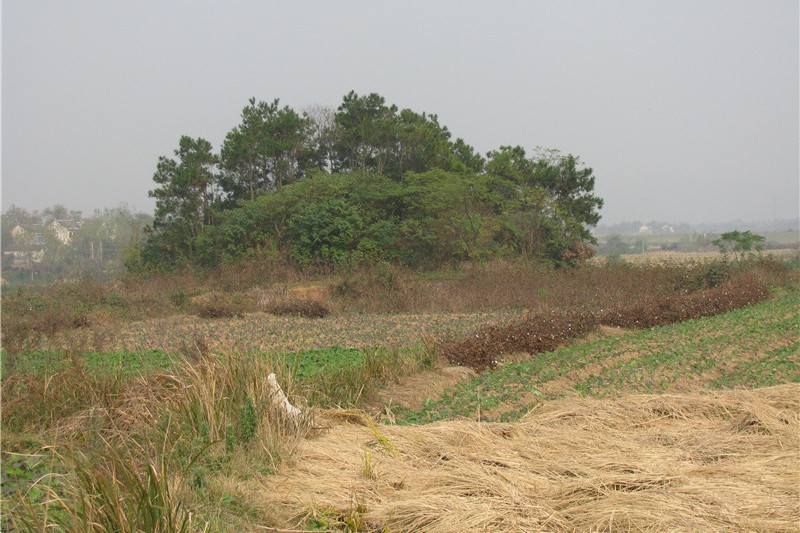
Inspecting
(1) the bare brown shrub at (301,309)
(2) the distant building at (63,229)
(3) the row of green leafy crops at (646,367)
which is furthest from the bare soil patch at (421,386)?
(2) the distant building at (63,229)

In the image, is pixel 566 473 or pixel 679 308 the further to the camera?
pixel 679 308

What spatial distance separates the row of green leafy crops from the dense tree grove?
13304 mm

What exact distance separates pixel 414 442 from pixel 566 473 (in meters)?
1.21

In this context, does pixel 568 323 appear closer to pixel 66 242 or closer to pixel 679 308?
pixel 679 308

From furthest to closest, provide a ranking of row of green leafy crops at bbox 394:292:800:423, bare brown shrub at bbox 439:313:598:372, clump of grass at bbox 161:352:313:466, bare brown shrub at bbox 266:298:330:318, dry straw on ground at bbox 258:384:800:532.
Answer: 1. bare brown shrub at bbox 266:298:330:318
2. bare brown shrub at bbox 439:313:598:372
3. row of green leafy crops at bbox 394:292:800:423
4. clump of grass at bbox 161:352:313:466
5. dry straw on ground at bbox 258:384:800:532

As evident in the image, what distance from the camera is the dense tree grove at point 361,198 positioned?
23.4 meters

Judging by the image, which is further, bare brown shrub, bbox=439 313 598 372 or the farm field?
bare brown shrub, bbox=439 313 598 372

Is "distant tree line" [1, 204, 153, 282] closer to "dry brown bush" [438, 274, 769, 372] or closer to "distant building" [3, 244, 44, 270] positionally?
"distant building" [3, 244, 44, 270]

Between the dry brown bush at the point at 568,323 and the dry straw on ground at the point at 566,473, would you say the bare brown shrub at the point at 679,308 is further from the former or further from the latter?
the dry straw on ground at the point at 566,473

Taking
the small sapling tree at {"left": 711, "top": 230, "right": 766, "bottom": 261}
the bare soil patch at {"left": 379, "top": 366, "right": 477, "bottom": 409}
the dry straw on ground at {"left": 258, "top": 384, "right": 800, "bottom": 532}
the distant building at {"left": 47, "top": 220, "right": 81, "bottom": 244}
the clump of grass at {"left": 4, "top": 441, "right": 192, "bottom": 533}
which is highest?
→ the distant building at {"left": 47, "top": 220, "right": 81, "bottom": 244}

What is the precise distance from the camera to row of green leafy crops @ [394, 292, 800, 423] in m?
6.36

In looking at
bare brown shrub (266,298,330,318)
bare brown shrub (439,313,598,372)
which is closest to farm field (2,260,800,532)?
bare brown shrub (439,313,598,372)

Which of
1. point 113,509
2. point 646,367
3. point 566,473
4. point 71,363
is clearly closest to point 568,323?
point 646,367

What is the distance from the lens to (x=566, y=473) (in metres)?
4.00
